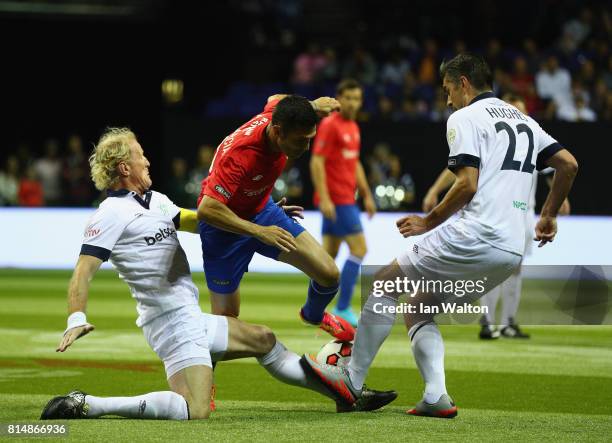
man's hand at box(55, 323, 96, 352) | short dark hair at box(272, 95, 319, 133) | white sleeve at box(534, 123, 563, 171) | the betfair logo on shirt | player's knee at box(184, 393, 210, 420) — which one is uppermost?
short dark hair at box(272, 95, 319, 133)

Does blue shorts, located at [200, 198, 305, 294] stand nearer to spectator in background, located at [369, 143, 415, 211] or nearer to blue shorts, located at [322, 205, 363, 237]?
blue shorts, located at [322, 205, 363, 237]

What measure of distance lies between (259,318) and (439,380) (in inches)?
238

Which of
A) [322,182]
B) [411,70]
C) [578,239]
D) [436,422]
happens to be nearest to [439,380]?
[436,422]

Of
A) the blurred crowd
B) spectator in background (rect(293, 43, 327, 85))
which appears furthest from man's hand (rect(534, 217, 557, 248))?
spectator in background (rect(293, 43, 327, 85))

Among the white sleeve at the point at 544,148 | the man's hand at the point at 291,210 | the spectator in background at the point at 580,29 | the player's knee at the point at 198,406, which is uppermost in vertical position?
the spectator in background at the point at 580,29

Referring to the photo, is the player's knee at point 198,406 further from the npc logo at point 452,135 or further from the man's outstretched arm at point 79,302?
the npc logo at point 452,135

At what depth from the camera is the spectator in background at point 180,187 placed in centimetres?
1866

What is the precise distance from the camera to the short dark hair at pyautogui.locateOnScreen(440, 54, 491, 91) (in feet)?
21.2

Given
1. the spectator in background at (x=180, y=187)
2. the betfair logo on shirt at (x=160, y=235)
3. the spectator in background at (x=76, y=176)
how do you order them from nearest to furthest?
the betfair logo on shirt at (x=160, y=235) → the spectator in background at (x=180, y=187) → the spectator in background at (x=76, y=176)

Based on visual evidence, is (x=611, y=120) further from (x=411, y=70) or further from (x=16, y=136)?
(x=16, y=136)

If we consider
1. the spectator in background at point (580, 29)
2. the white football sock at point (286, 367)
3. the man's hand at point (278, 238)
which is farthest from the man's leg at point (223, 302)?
the spectator in background at point (580, 29)

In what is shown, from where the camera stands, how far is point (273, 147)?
278 inches

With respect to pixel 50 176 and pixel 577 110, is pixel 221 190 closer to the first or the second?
pixel 577 110

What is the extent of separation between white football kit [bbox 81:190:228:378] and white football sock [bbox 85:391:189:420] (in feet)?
0.81
